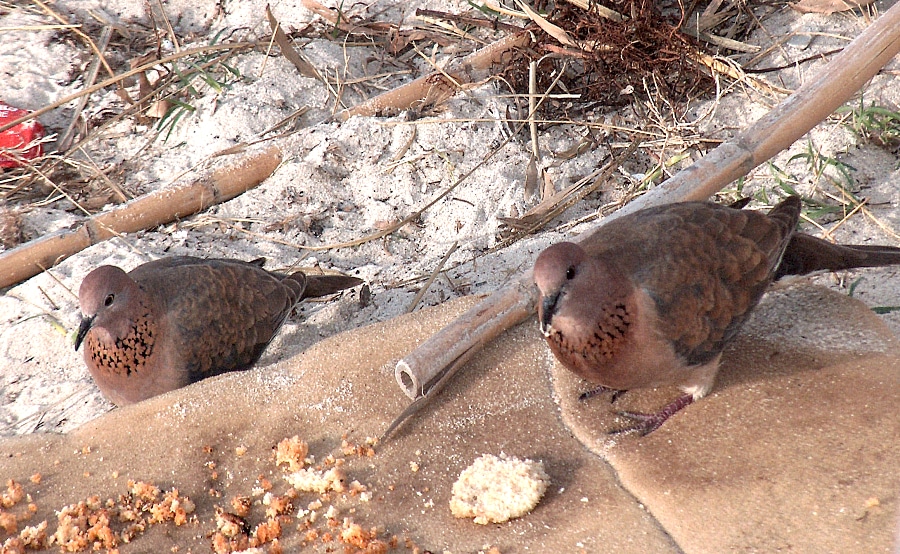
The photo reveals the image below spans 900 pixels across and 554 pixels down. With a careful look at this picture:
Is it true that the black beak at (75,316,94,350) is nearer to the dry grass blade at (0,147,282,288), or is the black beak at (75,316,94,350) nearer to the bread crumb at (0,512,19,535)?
the bread crumb at (0,512,19,535)

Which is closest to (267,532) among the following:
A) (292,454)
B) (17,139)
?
(292,454)

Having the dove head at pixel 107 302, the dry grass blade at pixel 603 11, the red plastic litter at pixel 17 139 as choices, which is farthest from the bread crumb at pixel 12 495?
the dry grass blade at pixel 603 11

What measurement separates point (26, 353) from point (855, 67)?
3854mm

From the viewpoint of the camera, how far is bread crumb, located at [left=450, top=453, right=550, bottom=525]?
7.52 ft

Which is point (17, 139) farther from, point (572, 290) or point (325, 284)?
point (572, 290)

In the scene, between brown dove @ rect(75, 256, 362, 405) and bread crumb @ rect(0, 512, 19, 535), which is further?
brown dove @ rect(75, 256, 362, 405)

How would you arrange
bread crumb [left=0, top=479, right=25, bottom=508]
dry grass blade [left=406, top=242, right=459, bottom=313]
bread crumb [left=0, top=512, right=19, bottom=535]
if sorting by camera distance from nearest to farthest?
bread crumb [left=0, top=512, right=19, bottom=535] < bread crumb [left=0, top=479, right=25, bottom=508] < dry grass blade [left=406, top=242, right=459, bottom=313]

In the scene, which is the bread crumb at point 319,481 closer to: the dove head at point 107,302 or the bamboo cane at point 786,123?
the bamboo cane at point 786,123

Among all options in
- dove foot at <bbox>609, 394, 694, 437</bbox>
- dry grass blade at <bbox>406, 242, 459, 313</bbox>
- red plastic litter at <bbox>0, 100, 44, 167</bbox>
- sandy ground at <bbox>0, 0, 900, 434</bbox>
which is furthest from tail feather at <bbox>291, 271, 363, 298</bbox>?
red plastic litter at <bbox>0, 100, 44, 167</bbox>

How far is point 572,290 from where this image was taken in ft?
8.30

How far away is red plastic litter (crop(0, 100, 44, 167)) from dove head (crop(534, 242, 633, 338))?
356 centimetres

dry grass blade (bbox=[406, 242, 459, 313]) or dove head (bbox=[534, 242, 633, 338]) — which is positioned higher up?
dove head (bbox=[534, 242, 633, 338])

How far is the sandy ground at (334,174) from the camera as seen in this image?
3.85m

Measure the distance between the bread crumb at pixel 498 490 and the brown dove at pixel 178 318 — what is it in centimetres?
145
